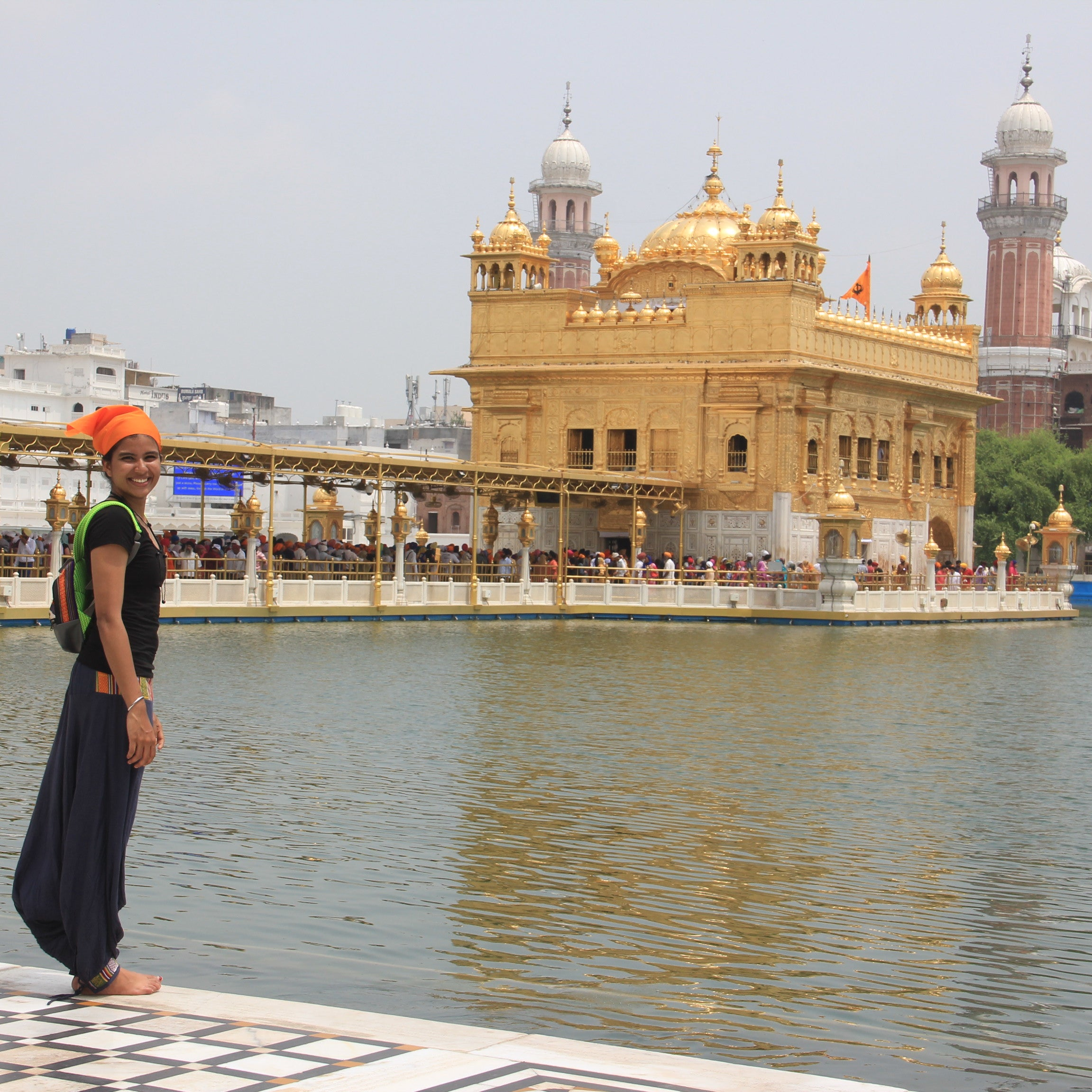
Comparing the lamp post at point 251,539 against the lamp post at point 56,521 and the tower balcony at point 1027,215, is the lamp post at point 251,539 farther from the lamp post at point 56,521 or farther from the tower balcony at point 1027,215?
the tower balcony at point 1027,215

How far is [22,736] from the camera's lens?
47.9 feet

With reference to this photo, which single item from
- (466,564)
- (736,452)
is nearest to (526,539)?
(466,564)

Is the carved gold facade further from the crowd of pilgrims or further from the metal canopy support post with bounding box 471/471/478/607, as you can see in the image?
the metal canopy support post with bounding box 471/471/478/607

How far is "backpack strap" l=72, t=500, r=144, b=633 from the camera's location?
6.71m

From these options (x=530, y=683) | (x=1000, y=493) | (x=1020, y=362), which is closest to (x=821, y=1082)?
(x=530, y=683)

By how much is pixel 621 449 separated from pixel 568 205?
48.0 metres

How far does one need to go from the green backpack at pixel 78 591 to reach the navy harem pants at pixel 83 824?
154 mm

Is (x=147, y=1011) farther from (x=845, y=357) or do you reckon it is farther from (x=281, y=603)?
(x=845, y=357)

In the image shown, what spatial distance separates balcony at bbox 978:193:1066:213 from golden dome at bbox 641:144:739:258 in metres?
38.4

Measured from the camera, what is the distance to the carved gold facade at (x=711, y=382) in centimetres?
4581

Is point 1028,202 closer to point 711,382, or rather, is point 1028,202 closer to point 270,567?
point 711,382

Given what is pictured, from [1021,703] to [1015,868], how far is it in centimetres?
→ 1173

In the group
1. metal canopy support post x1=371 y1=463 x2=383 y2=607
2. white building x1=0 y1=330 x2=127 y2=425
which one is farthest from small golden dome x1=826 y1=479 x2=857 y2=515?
white building x1=0 y1=330 x2=127 y2=425

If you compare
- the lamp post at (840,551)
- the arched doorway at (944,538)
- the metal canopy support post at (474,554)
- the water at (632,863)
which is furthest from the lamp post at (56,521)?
the arched doorway at (944,538)
